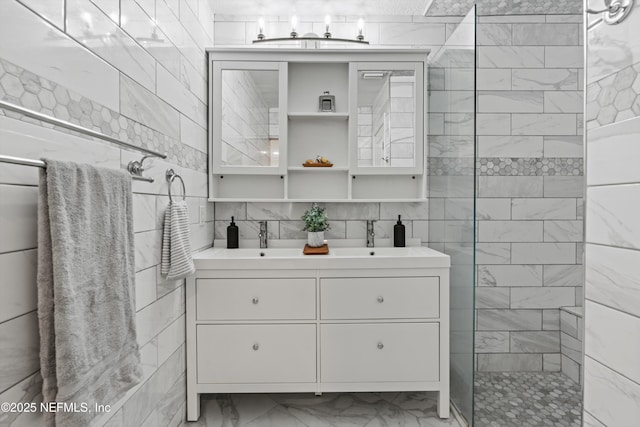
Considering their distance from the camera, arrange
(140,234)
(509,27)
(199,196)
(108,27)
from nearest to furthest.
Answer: (108,27) < (140,234) < (199,196) < (509,27)

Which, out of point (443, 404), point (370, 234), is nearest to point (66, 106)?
point (370, 234)

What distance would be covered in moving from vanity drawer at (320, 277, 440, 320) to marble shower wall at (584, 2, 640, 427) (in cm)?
93

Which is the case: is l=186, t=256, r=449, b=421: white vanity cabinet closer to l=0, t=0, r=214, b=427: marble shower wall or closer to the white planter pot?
l=0, t=0, r=214, b=427: marble shower wall

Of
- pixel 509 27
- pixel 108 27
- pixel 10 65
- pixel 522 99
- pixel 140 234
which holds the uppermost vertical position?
pixel 509 27

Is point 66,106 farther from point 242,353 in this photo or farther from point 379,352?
point 379,352

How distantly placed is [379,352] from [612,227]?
1.30 m

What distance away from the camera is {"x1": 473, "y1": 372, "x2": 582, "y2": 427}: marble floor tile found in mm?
1840

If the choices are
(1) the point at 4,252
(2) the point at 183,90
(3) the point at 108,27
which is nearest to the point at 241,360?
(1) the point at 4,252

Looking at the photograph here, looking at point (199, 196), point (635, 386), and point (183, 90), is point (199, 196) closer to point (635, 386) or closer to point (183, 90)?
point (183, 90)

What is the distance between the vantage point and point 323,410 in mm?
2008

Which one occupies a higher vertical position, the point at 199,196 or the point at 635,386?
the point at 199,196

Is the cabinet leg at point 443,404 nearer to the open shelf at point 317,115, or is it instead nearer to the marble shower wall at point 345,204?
the marble shower wall at point 345,204

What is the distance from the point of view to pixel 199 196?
2.12 meters

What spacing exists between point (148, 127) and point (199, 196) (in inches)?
28.9
